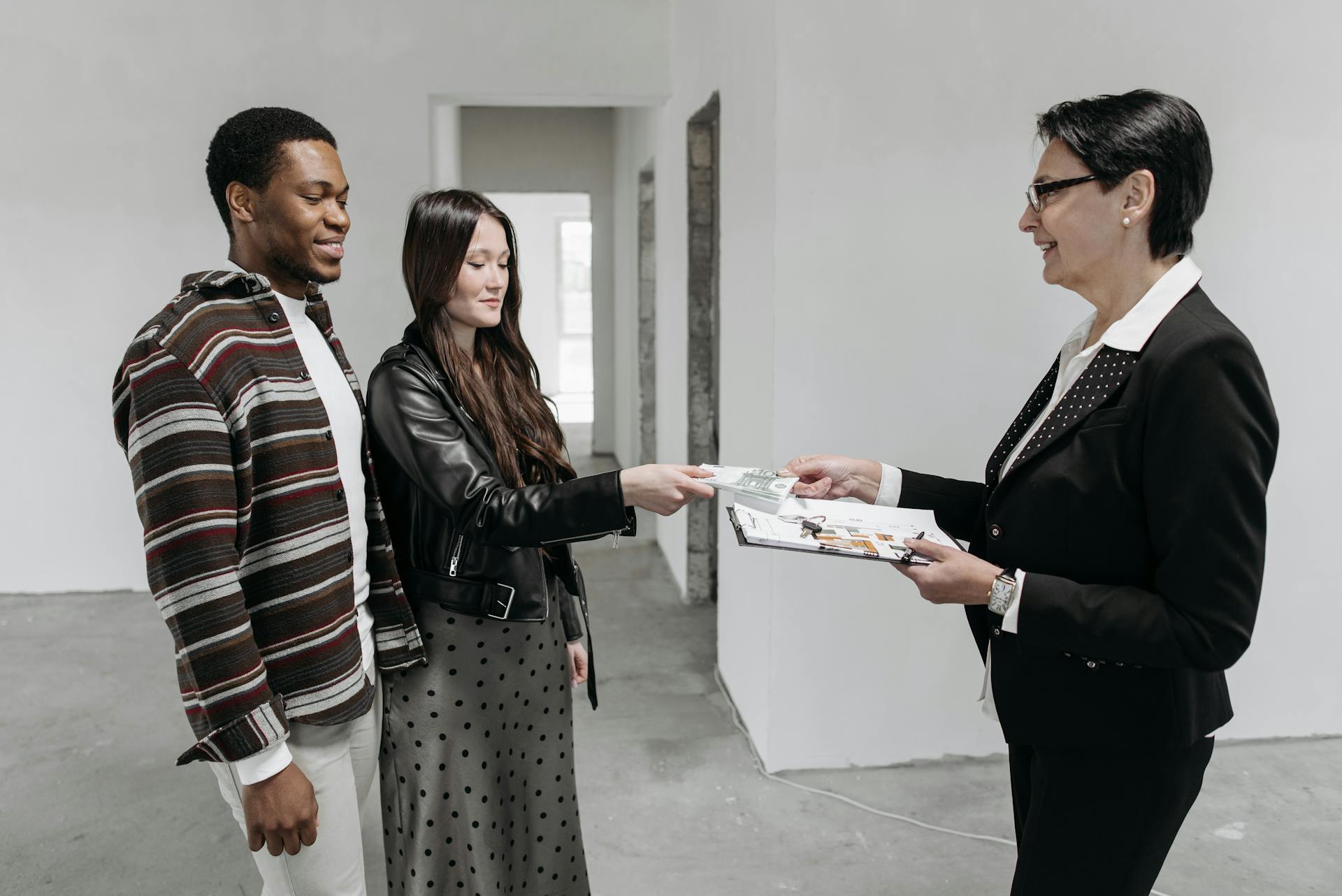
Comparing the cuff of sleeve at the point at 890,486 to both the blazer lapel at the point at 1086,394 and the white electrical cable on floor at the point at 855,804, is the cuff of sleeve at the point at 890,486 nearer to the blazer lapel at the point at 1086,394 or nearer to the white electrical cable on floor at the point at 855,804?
the blazer lapel at the point at 1086,394

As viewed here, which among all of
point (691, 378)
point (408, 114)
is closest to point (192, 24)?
point (408, 114)

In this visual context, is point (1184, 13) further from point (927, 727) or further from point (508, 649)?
point (508, 649)

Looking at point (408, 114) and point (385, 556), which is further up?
point (408, 114)

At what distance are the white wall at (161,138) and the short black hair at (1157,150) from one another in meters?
3.72

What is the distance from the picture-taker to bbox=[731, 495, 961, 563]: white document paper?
150 centimetres

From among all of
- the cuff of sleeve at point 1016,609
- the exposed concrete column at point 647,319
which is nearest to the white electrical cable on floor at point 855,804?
the cuff of sleeve at point 1016,609

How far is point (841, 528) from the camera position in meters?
1.61

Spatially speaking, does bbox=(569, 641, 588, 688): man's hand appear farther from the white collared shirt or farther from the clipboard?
the white collared shirt

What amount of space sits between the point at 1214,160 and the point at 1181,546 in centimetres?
225

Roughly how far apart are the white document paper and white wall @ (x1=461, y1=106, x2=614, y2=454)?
21.3ft

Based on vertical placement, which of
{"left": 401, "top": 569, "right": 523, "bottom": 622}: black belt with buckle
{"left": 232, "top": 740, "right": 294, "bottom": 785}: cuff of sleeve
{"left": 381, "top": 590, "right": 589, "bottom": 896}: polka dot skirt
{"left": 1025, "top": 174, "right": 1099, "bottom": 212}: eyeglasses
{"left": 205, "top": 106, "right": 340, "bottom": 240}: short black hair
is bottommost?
{"left": 381, "top": 590, "right": 589, "bottom": 896}: polka dot skirt

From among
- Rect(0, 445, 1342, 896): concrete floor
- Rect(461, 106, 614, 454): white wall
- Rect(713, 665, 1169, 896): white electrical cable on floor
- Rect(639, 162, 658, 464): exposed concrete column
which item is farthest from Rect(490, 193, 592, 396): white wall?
Rect(713, 665, 1169, 896): white electrical cable on floor

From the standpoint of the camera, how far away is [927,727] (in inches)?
123

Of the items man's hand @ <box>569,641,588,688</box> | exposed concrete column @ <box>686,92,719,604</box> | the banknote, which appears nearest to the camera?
the banknote
